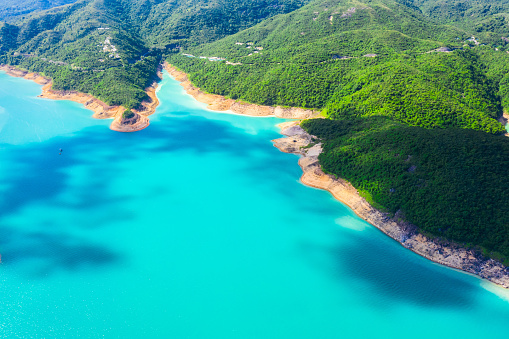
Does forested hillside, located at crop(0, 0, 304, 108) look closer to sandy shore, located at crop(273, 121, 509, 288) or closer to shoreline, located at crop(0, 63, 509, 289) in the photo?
shoreline, located at crop(0, 63, 509, 289)

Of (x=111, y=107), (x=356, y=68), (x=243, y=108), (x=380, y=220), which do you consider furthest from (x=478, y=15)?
(x=111, y=107)

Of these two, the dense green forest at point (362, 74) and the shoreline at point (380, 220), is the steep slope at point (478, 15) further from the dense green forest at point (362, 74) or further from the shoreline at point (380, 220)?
the shoreline at point (380, 220)

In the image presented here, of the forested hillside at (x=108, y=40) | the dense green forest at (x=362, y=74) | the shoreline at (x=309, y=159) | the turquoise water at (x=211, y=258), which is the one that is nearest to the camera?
the turquoise water at (x=211, y=258)

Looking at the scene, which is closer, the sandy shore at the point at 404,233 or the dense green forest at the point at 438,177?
the sandy shore at the point at 404,233

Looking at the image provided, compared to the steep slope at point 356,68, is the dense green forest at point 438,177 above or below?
below

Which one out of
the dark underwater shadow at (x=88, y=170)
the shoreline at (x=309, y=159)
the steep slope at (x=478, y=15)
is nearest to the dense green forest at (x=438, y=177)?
the shoreline at (x=309, y=159)

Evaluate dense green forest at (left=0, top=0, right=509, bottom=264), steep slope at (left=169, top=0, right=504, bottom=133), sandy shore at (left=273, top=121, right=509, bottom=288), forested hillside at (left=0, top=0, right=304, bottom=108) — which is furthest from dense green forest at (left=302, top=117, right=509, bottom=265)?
forested hillside at (left=0, top=0, right=304, bottom=108)

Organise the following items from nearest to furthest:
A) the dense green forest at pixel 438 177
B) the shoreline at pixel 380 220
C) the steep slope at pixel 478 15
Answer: the shoreline at pixel 380 220
the dense green forest at pixel 438 177
the steep slope at pixel 478 15
